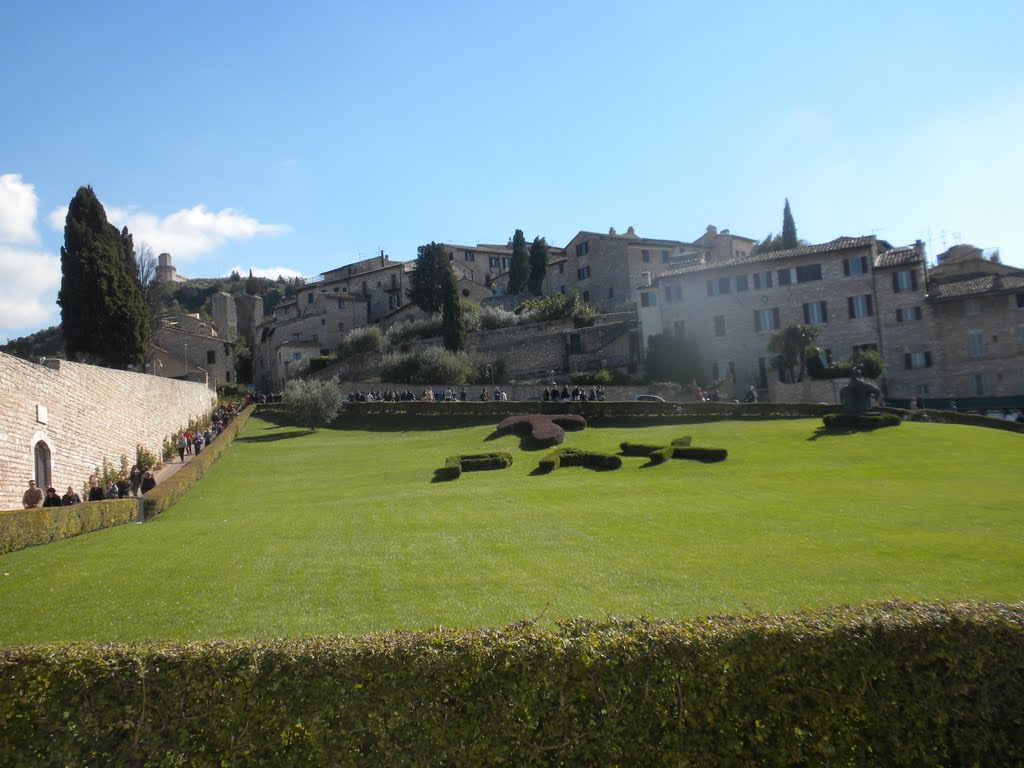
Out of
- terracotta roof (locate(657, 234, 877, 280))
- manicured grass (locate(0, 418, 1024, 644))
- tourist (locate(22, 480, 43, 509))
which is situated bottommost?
manicured grass (locate(0, 418, 1024, 644))

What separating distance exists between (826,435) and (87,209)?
3990cm

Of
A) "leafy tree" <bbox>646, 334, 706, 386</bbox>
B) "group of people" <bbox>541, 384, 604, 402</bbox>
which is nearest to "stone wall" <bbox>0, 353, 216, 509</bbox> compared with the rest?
"group of people" <bbox>541, 384, 604, 402</bbox>

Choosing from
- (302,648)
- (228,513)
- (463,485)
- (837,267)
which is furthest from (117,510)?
(837,267)

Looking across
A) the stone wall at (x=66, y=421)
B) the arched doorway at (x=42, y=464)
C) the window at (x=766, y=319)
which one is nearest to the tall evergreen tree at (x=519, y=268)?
the window at (x=766, y=319)

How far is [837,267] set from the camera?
2009 inches

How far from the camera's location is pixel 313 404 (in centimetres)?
4378

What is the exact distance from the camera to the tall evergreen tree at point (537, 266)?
83125 millimetres

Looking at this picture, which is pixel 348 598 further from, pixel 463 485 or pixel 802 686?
pixel 463 485

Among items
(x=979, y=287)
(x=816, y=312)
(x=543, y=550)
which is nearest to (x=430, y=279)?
(x=816, y=312)

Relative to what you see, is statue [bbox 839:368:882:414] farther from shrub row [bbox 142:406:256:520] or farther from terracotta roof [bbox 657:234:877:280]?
shrub row [bbox 142:406:256:520]

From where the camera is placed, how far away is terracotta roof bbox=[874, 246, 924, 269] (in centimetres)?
4931

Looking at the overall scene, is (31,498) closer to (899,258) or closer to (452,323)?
(452,323)

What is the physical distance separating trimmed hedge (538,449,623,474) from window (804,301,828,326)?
30.7 meters

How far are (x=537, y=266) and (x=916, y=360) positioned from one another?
4339cm
